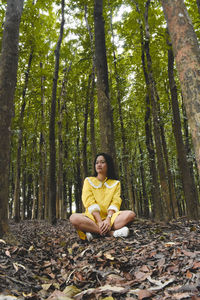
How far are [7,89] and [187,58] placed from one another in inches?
128

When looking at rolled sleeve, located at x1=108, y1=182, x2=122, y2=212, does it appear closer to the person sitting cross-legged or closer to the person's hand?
the person sitting cross-legged

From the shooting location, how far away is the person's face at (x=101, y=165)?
4.88 m

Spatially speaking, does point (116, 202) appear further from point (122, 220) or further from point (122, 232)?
point (122, 232)

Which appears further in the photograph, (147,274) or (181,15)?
(181,15)

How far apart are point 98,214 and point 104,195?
1.76ft

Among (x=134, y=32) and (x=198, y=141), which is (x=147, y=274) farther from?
(x=134, y=32)

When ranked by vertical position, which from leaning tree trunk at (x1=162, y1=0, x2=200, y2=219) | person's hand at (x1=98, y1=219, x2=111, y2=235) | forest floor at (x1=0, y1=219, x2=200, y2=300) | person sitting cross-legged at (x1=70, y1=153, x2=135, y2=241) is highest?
leaning tree trunk at (x1=162, y1=0, x2=200, y2=219)

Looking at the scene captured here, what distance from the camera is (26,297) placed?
1.93 metres

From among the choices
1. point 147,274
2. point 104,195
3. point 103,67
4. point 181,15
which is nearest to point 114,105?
point 103,67

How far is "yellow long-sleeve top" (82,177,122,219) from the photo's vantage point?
4.45 metres

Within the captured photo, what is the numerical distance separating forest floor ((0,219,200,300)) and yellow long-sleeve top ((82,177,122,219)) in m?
0.80

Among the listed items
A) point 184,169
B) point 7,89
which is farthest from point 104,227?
point 184,169

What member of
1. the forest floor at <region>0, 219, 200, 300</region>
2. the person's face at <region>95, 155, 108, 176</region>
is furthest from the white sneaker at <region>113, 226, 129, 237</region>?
the person's face at <region>95, 155, 108, 176</region>

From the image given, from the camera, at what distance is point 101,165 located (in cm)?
486
